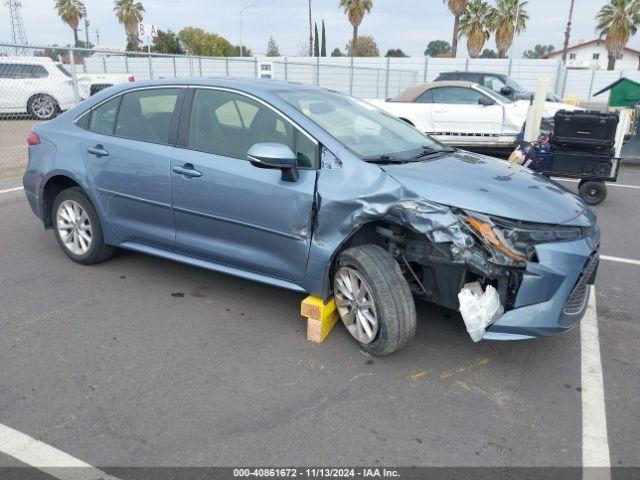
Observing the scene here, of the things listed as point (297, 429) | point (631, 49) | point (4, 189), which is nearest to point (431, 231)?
point (297, 429)

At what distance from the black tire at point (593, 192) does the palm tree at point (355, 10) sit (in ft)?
116

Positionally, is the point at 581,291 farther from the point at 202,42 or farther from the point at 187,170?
the point at 202,42

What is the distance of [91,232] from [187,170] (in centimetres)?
133

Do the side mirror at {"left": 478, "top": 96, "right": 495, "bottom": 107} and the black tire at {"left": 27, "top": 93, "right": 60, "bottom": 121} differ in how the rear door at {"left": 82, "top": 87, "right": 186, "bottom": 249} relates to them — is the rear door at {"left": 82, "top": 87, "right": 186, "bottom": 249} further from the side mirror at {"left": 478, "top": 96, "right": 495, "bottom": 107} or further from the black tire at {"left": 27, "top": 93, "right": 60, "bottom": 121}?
the black tire at {"left": 27, "top": 93, "right": 60, "bottom": 121}

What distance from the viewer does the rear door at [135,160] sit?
4.03m

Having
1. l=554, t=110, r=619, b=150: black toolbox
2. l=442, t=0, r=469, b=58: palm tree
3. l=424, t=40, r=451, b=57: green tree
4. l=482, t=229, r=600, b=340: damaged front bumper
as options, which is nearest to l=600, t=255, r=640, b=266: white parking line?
l=482, t=229, r=600, b=340: damaged front bumper

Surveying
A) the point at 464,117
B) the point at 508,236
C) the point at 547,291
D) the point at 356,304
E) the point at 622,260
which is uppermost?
the point at 508,236

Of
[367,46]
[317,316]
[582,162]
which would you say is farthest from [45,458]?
[367,46]

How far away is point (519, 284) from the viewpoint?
2.95 meters

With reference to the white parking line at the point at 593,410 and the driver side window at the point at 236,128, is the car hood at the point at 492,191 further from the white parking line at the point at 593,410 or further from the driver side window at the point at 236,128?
the white parking line at the point at 593,410

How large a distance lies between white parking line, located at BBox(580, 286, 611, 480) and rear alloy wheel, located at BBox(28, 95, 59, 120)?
14.6m

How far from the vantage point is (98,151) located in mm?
4336

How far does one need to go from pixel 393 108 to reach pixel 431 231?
828 centimetres

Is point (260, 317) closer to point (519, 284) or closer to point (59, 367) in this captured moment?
point (59, 367)
